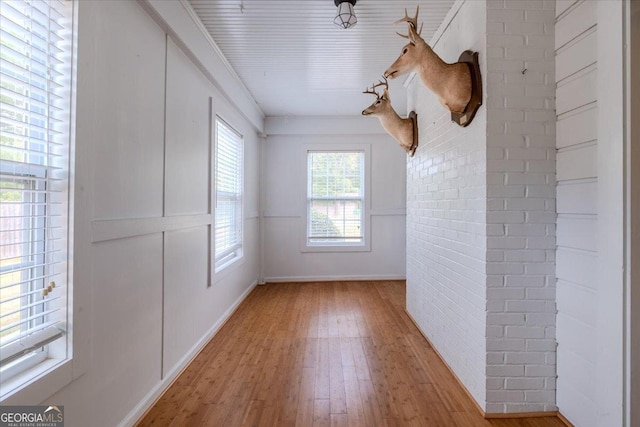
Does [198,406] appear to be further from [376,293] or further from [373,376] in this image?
[376,293]

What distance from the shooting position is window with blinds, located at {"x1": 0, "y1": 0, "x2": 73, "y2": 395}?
3.56 feet

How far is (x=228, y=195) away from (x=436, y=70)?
101 inches

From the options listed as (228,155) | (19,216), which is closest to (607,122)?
(19,216)

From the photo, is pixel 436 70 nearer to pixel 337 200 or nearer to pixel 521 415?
pixel 521 415

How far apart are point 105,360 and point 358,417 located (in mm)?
1394

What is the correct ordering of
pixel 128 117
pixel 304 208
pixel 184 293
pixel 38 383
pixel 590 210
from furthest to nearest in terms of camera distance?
pixel 304 208 < pixel 184 293 < pixel 128 117 < pixel 590 210 < pixel 38 383

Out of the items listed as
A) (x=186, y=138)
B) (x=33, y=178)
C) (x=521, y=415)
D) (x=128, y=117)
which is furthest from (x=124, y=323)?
(x=521, y=415)

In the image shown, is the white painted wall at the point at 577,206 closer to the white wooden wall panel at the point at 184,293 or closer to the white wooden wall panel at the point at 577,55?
the white wooden wall panel at the point at 577,55

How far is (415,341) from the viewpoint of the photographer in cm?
271

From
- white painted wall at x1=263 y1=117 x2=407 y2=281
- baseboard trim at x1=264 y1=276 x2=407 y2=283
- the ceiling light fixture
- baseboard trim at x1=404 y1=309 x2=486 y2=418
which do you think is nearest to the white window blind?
white painted wall at x1=263 y1=117 x2=407 y2=281

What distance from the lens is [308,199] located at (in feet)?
16.4

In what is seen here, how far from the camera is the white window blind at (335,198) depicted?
5.02 metres

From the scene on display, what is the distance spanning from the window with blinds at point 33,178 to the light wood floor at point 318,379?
3.05ft

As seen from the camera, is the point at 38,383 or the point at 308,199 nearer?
the point at 38,383
